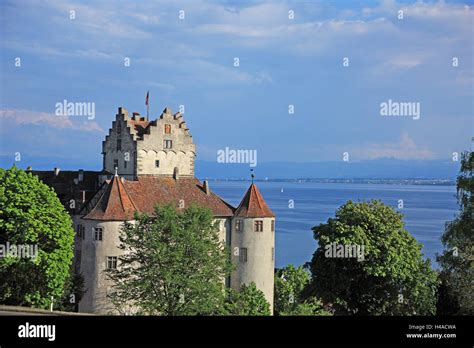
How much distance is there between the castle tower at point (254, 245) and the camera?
187 ft

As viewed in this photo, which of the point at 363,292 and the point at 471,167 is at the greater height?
the point at 471,167

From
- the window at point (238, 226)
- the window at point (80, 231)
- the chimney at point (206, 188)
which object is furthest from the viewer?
the chimney at point (206, 188)

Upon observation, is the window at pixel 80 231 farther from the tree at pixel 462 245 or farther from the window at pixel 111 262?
the tree at pixel 462 245

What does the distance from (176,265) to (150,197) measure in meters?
16.0

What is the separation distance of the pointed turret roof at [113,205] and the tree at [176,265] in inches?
324

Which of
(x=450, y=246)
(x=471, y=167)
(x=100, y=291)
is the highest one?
(x=471, y=167)

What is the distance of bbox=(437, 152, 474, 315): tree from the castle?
21898 millimetres

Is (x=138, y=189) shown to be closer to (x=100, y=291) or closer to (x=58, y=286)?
(x=100, y=291)

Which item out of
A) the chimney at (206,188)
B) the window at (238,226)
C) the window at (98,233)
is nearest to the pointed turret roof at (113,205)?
the window at (98,233)

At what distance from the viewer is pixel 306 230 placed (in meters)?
119

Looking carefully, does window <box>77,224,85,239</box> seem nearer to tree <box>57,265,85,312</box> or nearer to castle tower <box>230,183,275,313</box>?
tree <box>57,265,85,312</box>

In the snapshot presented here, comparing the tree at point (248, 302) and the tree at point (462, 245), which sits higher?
the tree at point (462, 245)
